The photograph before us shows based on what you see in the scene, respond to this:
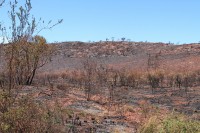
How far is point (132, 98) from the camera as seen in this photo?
76.8ft

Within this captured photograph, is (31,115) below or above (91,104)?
above

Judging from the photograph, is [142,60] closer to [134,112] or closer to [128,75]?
[128,75]

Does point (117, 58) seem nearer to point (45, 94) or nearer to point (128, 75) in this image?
point (128, 75)

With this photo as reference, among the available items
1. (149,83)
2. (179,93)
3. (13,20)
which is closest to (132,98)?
(179,93)

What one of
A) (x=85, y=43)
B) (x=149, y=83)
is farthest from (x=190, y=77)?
(x=85, y=43)

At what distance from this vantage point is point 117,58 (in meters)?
56.7

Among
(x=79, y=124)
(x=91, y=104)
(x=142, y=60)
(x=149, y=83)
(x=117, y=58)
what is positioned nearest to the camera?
(x=79, y=124)

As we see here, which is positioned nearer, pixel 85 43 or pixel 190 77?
pixel 190 77

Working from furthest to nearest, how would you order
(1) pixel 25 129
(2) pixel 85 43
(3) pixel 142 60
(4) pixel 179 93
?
(2) pixel 85 43 < (3) pixel 142 60 < (4) pixel 179 93 < (1) pixel 25 129

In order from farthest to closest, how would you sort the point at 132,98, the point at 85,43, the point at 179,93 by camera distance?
the point at 85,43 → the point at 179,93 → the point at 132,98

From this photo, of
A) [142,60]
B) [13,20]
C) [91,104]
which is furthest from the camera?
[142,60]

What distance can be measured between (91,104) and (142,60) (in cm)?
3253

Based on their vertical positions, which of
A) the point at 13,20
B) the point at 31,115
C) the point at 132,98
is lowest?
the point at 132,98

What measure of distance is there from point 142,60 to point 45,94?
104ft
